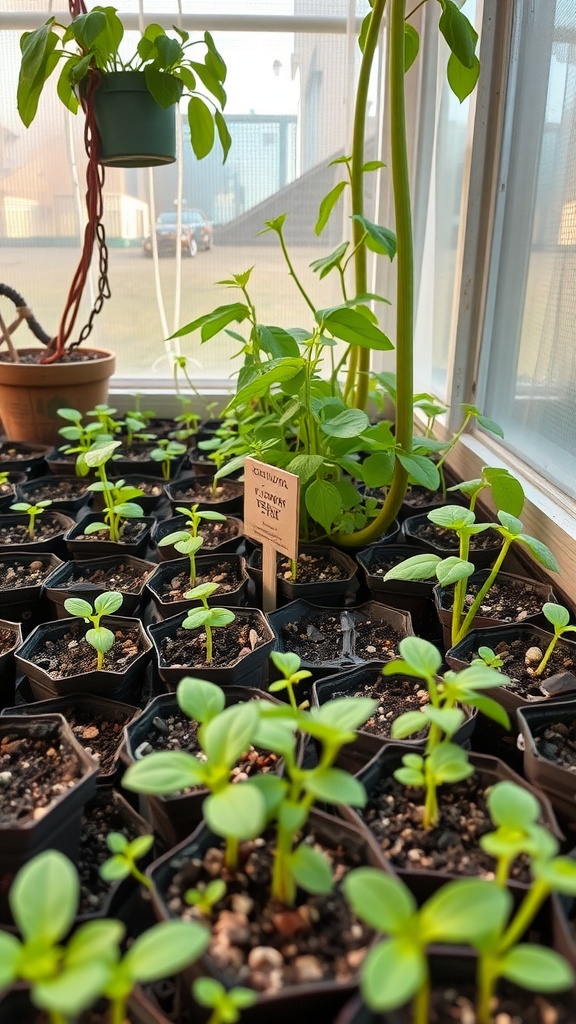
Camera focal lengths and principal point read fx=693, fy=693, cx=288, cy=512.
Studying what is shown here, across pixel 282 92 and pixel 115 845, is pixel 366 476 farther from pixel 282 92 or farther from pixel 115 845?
pixel 282 92

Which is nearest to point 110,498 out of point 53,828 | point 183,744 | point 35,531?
point 35,531

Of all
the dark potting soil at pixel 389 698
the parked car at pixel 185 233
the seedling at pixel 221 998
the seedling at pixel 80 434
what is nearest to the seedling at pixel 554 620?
the dark potting soil at pixel 389 698

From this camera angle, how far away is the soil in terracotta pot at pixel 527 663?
0.87 metres

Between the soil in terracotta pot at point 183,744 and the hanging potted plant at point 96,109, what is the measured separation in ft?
3.89

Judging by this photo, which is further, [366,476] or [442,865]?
[366,476]

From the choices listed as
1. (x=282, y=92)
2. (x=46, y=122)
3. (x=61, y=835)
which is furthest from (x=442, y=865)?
(x=46, y=122)

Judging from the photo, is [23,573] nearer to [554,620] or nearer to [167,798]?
[167,798]

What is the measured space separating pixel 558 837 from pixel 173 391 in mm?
1802

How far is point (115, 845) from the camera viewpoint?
567 mm

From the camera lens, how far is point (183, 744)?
78 centimetres

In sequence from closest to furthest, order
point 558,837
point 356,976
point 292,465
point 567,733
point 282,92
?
point 356,976
point 558,837
point 567,733
point 292,465
point 282,92

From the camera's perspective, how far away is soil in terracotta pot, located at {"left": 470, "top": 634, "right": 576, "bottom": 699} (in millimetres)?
867

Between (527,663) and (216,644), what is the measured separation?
0.42m

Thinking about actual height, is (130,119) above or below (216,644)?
above
